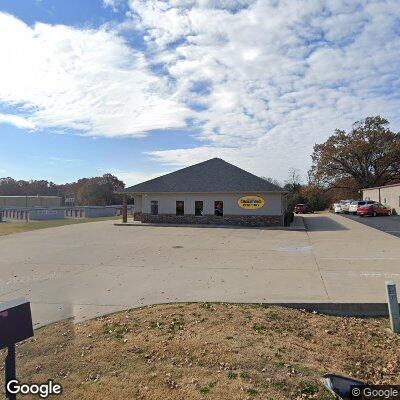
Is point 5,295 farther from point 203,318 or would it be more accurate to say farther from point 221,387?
point 221,387

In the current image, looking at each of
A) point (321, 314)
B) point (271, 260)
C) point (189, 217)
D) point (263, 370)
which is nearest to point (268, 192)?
point (189, 217)

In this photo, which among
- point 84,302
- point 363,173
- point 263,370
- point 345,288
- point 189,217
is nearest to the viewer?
point 263,370

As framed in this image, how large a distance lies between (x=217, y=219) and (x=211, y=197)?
5.93ft

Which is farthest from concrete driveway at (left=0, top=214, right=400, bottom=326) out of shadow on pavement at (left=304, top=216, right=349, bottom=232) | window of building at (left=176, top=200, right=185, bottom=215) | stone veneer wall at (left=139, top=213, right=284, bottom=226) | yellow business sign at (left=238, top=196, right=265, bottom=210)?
window of building at (left=176, top=200, right=185, bottom=215)

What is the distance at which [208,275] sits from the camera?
11.1 m

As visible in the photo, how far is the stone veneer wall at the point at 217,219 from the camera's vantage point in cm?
3056

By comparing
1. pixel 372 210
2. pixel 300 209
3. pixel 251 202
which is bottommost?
pixel 372 210

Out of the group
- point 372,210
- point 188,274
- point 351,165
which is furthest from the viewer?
point 351,165

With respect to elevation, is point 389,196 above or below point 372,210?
above

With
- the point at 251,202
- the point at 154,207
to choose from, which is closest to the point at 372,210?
the point at 251,202

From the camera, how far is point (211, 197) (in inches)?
1270

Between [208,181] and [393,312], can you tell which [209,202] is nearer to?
[208,181]

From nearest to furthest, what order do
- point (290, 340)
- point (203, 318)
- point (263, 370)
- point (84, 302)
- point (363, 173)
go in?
point (263, 370)
point (290, 340)
point (203, 318)
point (84, 302)
point (363, 173)

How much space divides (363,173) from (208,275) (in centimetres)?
6244
